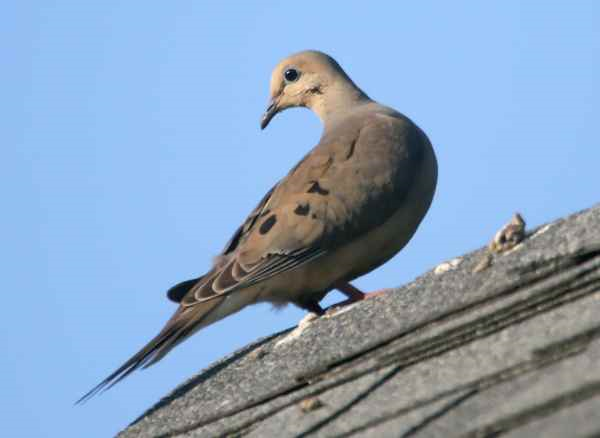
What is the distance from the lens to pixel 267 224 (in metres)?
5.78

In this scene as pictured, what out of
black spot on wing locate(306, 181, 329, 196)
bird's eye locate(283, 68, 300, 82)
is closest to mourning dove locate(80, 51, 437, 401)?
black spot on wing locate(306, 181, 329, 196)

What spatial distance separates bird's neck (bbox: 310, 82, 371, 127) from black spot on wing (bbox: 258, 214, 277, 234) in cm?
149

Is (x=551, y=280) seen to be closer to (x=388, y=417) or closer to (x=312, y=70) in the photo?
(x=388, y=417)

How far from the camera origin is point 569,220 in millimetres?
3598

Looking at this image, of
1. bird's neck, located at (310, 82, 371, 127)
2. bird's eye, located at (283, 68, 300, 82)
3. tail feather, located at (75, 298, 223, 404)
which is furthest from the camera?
bird's eye, located at (283, 68, 300, 82)

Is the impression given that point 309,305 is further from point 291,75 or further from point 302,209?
point 291,75

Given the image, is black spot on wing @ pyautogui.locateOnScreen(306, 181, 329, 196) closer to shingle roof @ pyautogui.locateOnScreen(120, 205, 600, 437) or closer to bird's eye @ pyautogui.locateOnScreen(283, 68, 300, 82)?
shingle roof @ pyautogui.locateOnScreen(120, 205, 600, 437)

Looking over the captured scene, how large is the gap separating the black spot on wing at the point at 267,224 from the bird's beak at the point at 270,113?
6.82 feet

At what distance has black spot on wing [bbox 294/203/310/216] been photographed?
5764mm

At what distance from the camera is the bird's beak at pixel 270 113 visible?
25.6ft

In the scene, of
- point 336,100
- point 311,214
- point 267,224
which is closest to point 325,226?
point 311,214

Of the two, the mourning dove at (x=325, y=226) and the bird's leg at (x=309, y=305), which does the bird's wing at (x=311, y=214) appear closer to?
the mourning dove at (x=325, y=226)

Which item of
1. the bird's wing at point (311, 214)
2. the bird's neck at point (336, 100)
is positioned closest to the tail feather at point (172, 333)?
the bird's wing at point (311, 214)

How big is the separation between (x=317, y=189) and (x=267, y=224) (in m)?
0.29
